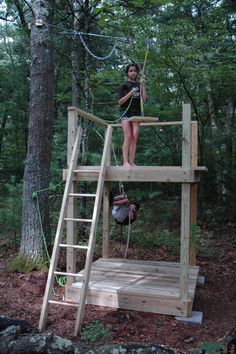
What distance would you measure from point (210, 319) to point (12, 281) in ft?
9.78

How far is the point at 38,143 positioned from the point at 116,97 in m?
6.47

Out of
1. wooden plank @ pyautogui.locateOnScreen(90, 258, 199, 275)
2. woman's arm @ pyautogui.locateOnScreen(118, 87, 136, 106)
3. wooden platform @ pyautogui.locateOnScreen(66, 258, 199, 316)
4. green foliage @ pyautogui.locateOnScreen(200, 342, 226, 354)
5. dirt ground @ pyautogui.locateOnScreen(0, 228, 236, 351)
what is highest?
woman's arm @ pyautogui.locateOnScreen(118, 87, 136, 106)

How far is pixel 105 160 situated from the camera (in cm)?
523

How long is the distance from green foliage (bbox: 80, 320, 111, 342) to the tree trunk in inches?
81.7

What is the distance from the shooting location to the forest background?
6285 mm

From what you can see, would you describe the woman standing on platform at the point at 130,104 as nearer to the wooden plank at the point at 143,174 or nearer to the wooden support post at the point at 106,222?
the wooden plank at the point at 143,174

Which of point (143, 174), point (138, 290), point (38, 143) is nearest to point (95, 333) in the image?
point (138, 290)

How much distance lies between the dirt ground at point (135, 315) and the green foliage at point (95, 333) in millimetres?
62

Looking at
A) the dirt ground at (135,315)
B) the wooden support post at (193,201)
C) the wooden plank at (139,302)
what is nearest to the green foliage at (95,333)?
the dirt ground at (135,315)

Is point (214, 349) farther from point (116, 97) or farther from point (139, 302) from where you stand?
point (116, 97)

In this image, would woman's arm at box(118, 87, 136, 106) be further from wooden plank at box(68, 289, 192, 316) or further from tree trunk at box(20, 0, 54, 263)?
wooden plank at box(68, 289, 192, 316)

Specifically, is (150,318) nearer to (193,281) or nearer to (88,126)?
(193,281)

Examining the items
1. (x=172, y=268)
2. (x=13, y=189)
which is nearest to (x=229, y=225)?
(x=172, y=268)

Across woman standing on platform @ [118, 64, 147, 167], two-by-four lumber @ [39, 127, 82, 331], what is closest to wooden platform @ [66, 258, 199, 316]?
two-by-four lumber @ [39, 127, 82, 331]
